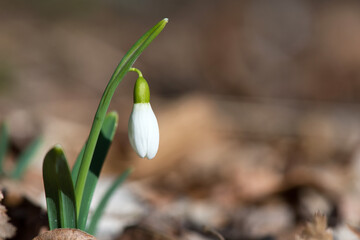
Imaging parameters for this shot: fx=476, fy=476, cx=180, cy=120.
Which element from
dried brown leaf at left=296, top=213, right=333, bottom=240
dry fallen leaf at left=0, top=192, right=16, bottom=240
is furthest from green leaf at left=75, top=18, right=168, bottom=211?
dried brown leaf at left=296, top=213, right=333, bottom=240

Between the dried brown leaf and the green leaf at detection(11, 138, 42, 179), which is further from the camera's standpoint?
the green leaf at detection(11, 138, 42, 179)

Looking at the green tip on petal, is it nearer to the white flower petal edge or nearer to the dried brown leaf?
the white flower petal edge

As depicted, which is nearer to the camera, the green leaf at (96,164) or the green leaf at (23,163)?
the green leaf at (96,164)

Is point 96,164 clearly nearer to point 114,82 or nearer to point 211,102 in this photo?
point 114,82

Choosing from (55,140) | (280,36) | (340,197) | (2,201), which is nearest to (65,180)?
(2,201)

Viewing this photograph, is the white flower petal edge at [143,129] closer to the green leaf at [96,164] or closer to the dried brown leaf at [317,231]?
the green leaf at [96,164]

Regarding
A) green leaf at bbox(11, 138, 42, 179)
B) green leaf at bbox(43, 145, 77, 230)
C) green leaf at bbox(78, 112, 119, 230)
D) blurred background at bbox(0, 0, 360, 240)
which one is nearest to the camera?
green leaf at bbox(43, 145, 77, 230)

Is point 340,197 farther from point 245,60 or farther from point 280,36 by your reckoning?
point 280,36

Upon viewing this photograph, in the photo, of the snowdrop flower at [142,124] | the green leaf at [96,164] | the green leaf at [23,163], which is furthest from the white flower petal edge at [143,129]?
the green leaf at [23,163]
